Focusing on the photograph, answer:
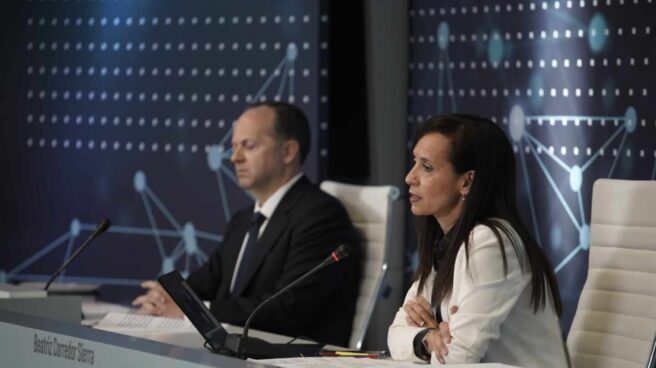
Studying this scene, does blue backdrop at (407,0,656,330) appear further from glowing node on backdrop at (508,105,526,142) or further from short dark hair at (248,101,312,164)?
short dark hair at (248,101,312,164)

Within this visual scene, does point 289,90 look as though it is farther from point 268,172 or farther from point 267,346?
point 267,346

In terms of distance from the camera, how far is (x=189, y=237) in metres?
5.73

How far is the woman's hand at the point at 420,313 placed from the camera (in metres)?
3.13

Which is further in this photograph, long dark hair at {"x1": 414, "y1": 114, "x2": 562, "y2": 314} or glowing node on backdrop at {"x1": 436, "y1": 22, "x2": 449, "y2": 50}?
glowing node on backdrop at {"x1": 436, "y1": 22, "x2": 449, "y2": 50}

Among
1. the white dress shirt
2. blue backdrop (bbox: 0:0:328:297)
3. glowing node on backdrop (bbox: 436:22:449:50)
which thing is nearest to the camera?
the white dress shirt

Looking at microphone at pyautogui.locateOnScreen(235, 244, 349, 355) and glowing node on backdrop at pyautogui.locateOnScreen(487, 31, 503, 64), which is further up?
glowing node on backdrop at pyautogui.locateOnScreen(487, 31, 503, 64)

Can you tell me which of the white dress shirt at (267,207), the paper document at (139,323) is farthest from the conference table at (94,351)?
the white dress shirt at (267,207)

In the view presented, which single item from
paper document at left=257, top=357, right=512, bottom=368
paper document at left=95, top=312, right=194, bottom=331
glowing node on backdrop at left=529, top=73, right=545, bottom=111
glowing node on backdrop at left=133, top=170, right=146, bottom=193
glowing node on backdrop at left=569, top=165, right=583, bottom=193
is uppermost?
glowing node on backdrop at left=529, top=73, right=545, bottom=111

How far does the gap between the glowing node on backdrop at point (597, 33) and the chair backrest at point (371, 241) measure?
0.95m

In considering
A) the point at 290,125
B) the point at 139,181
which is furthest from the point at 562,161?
the point at 139,181

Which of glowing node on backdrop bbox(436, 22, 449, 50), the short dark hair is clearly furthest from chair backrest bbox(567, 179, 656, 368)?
glowing node on backdrop bbox(436, 22, 449, 50)

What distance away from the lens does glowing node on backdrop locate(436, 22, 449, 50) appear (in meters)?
5.09

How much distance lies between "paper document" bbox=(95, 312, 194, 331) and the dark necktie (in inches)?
28.1

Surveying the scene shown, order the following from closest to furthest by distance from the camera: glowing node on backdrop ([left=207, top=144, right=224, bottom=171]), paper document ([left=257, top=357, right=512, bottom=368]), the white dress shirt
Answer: paper document ([left=257, top=357, right=512, bottom=368]), the white dress shirt, glowing node on backdrop ([left=207, top=144, right=224, bottom=171])
